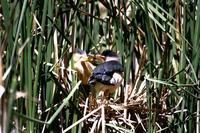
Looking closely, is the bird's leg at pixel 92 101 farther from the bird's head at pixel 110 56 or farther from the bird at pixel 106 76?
the bird's head at pixel 110 56

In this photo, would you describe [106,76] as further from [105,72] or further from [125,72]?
[125,72]

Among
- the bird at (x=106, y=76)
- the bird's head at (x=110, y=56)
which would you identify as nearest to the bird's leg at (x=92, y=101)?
the bird at (x=106, y=76)

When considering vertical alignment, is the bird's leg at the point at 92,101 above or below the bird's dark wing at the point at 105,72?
below

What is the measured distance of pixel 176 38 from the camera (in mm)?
1540

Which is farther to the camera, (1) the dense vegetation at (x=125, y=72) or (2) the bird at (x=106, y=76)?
(2) the bird at (x=106, y=76)

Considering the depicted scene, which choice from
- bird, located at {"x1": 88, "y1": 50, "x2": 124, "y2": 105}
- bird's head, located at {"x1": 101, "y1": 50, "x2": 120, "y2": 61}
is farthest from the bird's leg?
bird's head, located at {"x1": 101, "y1": 50, "x2": 120, "y2": 61}

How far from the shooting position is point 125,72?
1.64 m

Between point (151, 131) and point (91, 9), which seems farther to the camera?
point (91, 9)

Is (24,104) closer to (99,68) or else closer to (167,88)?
(99,68)

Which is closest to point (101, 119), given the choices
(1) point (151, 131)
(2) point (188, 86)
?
(1) point (151, 131)

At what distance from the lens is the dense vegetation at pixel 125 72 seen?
1306mm

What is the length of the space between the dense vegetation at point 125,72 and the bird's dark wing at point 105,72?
5 cm

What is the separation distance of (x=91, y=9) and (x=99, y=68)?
0.34 meters

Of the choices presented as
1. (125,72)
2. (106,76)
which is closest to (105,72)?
(106,76)
